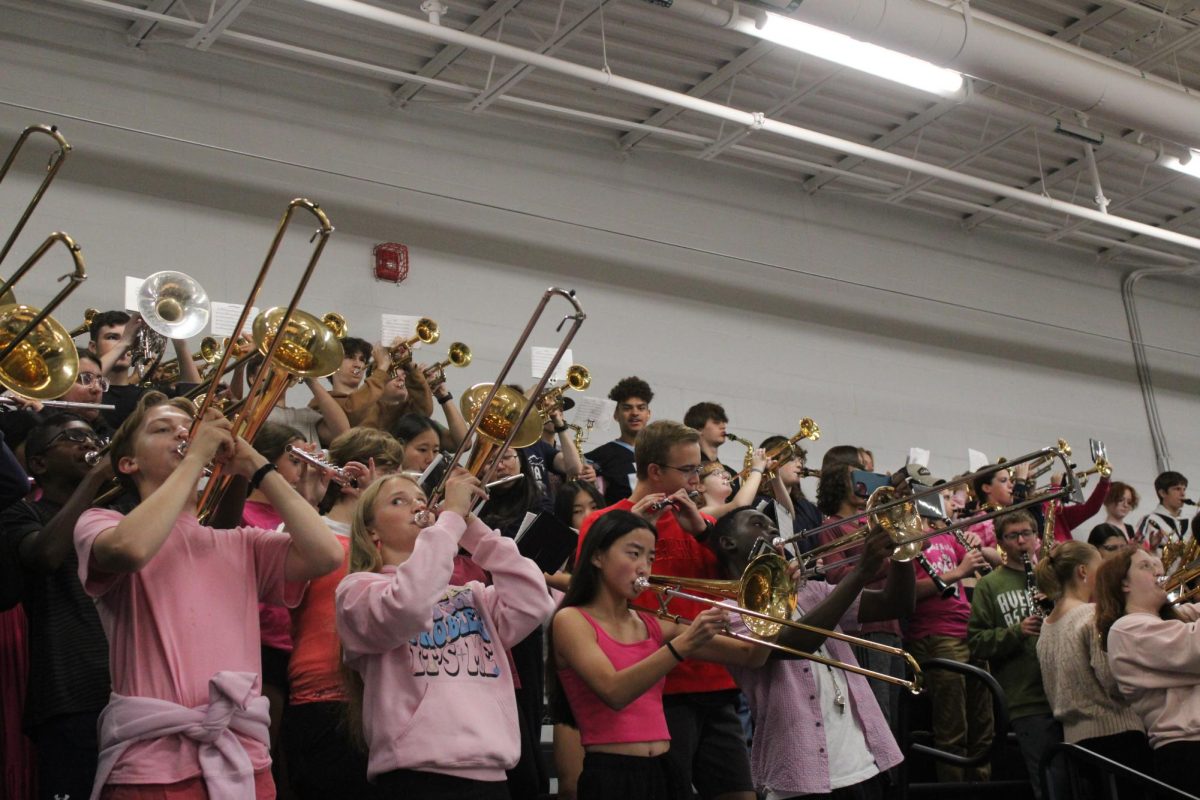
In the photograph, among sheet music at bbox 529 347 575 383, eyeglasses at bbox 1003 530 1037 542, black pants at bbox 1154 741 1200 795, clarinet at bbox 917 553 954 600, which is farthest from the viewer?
sheet music at bbox 529 347 575 383

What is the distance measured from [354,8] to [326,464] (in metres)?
3.85

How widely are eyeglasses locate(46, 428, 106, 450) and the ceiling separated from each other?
420 cm

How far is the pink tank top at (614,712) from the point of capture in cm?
360

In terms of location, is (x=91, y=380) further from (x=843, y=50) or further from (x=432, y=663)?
(x=843, y=50)

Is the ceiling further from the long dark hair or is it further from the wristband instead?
the wristband

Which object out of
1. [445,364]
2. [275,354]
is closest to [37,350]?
[275,354]

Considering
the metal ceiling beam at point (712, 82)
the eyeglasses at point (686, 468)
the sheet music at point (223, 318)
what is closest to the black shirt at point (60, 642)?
the eyeglasses at point (686, 468)

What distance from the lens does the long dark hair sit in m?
3.78

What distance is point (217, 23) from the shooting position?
7414 mm

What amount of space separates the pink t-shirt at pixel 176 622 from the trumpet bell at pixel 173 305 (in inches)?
116

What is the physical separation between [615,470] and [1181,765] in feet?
10.3

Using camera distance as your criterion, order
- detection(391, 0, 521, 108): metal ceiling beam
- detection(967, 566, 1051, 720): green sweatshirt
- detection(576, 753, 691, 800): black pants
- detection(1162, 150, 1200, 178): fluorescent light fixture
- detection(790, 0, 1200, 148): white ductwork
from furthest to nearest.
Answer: detection(1162, 150, 1200, 178): fluorescent light fixture < detection(391, 0, 521, 108): metal ceiling beam < detection(790, 0, 1200, 148): white ductwork < detection(967, 566, 1051, 720): green sweatshirt < detection(576, 753, 691, 800): black pants

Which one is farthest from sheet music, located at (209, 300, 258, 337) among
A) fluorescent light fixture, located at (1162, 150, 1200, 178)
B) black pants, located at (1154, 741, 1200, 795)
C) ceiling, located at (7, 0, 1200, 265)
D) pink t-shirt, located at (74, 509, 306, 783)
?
fluorescent light fixture, located at (1162, 150, 1200, 178)

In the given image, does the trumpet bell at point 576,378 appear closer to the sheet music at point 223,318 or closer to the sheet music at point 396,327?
the sheet music at point 396,327
